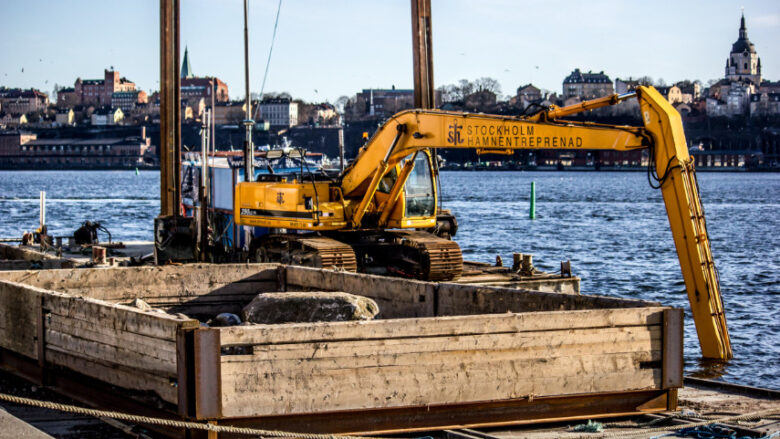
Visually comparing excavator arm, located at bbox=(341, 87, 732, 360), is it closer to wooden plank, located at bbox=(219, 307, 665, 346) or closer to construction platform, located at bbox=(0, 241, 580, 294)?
construction platform, located at bbox=(0, 241, 580, 294)

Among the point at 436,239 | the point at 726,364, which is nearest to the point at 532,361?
the point at 726,364

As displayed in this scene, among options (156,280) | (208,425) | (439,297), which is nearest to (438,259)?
(156,280)

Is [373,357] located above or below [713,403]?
above

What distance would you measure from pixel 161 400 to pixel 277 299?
2427 mm

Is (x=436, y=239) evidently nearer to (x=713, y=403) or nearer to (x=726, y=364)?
(x=726, y=364)

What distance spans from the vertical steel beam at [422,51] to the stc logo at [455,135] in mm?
5112

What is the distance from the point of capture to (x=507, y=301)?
A: 1120cm

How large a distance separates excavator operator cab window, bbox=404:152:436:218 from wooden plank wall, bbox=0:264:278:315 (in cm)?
659

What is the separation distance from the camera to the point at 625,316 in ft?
31.6

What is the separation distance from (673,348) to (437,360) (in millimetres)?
2197

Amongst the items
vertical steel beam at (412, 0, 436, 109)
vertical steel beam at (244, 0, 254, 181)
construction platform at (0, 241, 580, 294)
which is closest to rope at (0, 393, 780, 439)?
construction platform at (0, 241, 580, 294)

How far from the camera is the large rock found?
11.1 meters

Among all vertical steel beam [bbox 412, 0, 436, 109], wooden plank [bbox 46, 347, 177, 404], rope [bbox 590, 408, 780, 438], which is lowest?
rope [bbox 590, 408, 780, 438]

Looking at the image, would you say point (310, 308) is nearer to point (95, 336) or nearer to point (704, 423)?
point (95, 336)
